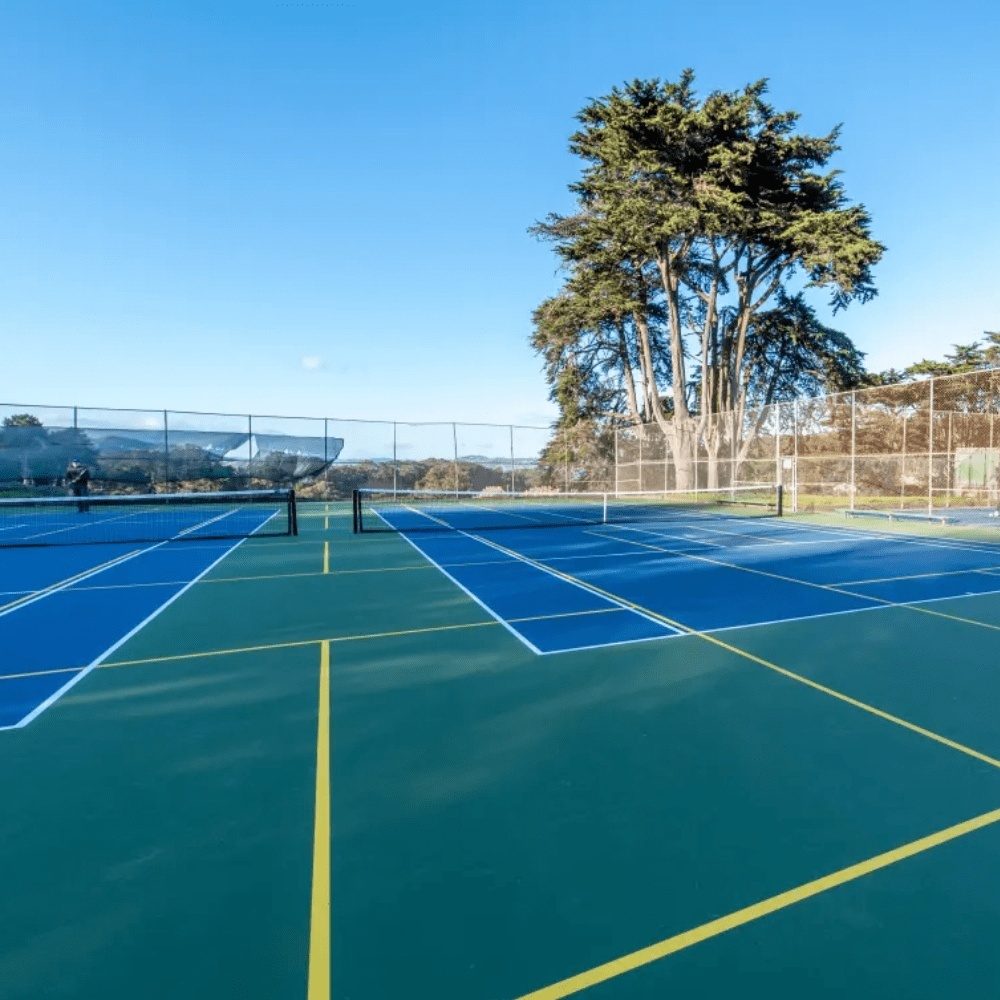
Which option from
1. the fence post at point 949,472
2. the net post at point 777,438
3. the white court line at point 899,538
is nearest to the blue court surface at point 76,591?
the white court line at point 899,538

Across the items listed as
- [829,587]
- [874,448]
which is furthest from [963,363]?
[829,587]

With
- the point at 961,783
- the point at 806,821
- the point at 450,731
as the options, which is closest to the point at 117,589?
the point at 450,731

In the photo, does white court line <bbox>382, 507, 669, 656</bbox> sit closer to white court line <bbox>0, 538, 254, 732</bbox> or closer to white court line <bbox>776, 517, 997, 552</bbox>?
white court line <bbox>0, 538, 254, 732</bbox>

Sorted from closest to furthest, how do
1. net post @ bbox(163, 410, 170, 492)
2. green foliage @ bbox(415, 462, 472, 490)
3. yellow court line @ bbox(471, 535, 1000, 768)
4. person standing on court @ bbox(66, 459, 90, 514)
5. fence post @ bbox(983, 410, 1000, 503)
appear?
1. yellow court line @ bbox(471, 535, 1000, 768)
2. person standing on court @ bbox(66, 459, 90, 514)
3. fence post @ bbox(983, 410, 1000, 503)
4. net post @ bbox(163, 410, 170, 492)
5. green foliage @ bbox(415, 462, 472, 490)

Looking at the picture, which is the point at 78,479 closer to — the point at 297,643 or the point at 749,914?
the point at 297,643

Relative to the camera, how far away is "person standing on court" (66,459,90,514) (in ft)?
62.4

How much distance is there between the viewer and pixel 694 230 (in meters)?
Answer: 25.7

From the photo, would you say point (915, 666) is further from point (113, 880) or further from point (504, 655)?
point (113, 880)

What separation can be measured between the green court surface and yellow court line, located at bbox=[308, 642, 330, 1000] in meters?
0.01

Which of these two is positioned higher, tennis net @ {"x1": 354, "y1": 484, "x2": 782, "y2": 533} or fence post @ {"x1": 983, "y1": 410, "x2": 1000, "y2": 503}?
fence post @ {"x1": 983, "y1": 410, "x2": 1000, "y2": 503}

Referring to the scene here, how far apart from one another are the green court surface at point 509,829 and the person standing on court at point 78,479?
17.6 m

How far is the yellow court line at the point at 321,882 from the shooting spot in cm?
187

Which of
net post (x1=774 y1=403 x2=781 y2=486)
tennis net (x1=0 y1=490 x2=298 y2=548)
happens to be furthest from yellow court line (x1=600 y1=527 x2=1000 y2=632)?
net post (x1=774 y1=403 x2=781 y2=486)

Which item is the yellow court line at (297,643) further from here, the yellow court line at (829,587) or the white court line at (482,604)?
the yellow court line at (829,587)
